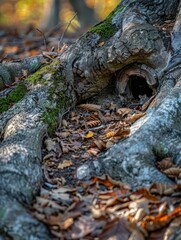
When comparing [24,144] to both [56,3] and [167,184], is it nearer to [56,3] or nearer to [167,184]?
[167,184]

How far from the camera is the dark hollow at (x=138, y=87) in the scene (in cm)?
598

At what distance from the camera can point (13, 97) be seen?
591 centimetres

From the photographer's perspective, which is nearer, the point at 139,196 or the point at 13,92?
the point at 139,196

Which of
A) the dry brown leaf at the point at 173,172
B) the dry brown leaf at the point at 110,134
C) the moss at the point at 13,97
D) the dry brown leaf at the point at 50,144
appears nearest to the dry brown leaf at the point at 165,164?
the dry brown leaf at the point at 173,172

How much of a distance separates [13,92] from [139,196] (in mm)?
2681

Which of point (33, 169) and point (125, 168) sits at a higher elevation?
point (33, 169)

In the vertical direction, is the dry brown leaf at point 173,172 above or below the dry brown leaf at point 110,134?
below

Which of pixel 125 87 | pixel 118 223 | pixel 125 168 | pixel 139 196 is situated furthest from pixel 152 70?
pixel 118 223

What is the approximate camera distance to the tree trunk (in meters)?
4.26

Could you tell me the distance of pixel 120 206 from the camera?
3.84m

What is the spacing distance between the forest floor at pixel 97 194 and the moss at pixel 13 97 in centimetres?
65

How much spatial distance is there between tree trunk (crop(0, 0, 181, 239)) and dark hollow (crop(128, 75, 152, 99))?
0.04ft

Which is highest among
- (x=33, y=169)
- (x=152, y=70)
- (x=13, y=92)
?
(x=13, y=92)

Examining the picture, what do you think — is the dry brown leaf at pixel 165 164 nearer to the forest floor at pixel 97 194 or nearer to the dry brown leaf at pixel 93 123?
the forest floor at pixel 97 194
